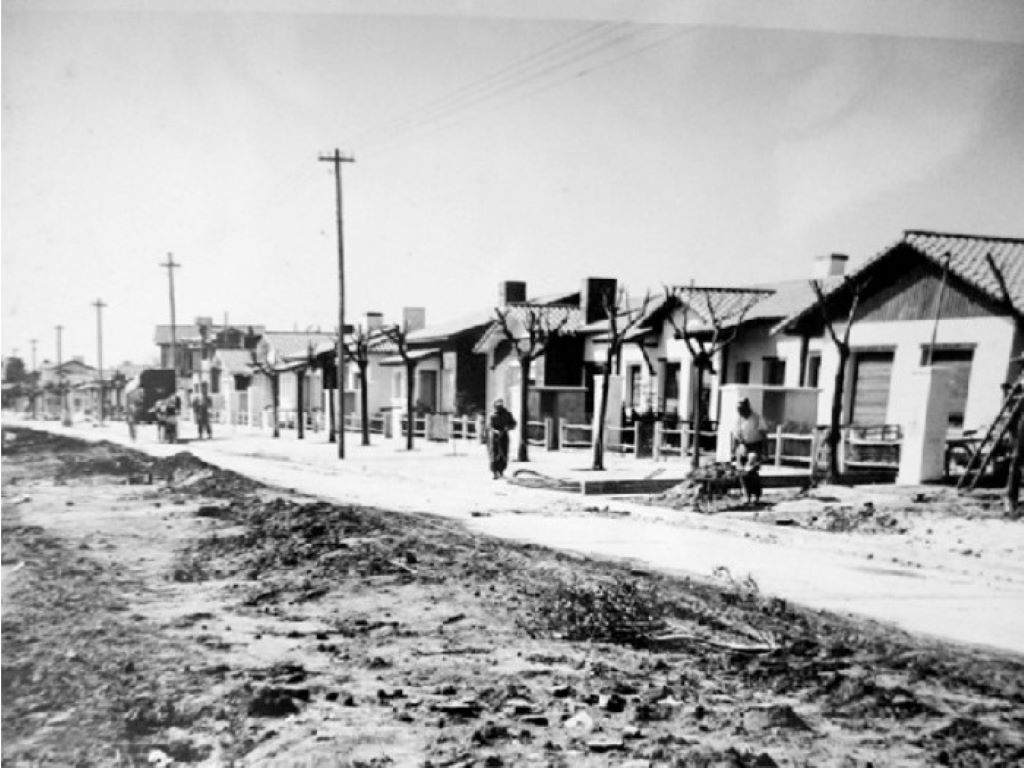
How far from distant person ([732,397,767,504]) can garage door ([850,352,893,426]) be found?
21.3ft

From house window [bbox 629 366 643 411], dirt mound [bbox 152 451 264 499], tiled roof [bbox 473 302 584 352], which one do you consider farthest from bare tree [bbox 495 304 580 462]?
dirt mound [bbox 152 451 264 499]

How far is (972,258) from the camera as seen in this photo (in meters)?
13.2

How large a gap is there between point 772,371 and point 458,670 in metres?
16.2

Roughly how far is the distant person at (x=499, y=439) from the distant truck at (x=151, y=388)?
60.5ft

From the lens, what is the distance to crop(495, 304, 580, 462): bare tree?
16.0m

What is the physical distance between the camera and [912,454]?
10.7 metres

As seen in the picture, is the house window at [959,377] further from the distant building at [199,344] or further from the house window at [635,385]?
the distant building at [199,344]

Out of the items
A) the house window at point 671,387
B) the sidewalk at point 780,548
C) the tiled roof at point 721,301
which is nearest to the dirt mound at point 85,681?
the sidewalk at point 780,548

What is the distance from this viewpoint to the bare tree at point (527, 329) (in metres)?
16.0

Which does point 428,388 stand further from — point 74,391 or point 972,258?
point 74,391

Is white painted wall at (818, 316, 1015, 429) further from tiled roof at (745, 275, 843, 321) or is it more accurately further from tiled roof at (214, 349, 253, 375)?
tiled roof at (214, 349, 253, 375)

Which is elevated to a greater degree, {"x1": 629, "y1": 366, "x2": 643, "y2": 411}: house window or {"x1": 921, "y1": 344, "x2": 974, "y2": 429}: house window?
{"x1": 921, "y1": 344, "x2": 974, "y2": 429}: house window

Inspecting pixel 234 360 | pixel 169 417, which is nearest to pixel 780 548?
pixel 169 417

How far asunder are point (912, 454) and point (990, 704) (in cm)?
764
